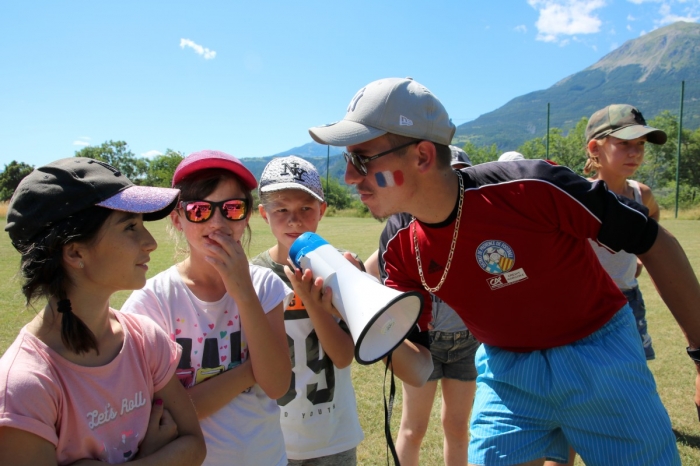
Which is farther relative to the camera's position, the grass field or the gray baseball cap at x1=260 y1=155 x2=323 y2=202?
the grass field

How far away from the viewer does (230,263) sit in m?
2.23

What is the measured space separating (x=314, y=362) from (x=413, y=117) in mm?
1518

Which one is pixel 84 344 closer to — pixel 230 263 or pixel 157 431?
pixel 157 431

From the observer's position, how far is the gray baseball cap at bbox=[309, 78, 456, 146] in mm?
2312

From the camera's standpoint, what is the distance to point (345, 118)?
244 centimetres

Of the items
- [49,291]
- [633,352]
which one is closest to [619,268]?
[633,352]

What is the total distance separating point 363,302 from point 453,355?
2.17 meters

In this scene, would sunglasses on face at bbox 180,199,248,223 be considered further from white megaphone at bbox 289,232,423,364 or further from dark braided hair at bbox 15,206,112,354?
dark braided hair at bbox 15,206,112,354

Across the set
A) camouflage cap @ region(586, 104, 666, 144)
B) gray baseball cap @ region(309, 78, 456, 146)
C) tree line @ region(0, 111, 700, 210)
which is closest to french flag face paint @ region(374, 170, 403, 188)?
gray baseball cap @ region(309, 78, 456, 146)

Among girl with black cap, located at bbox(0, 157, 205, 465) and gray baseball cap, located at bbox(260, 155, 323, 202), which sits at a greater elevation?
gray baseball cap, located at bbox(260, 155, 323, 202)

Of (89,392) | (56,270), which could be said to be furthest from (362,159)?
(89,392)

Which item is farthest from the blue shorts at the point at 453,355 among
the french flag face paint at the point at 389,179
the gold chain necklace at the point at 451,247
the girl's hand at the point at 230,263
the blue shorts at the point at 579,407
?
the girl's hand at the point at 230,263

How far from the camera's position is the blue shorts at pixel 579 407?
2156 millimetres

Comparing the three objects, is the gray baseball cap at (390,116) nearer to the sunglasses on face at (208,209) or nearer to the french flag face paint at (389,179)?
the french flag face paint at (389,179)
